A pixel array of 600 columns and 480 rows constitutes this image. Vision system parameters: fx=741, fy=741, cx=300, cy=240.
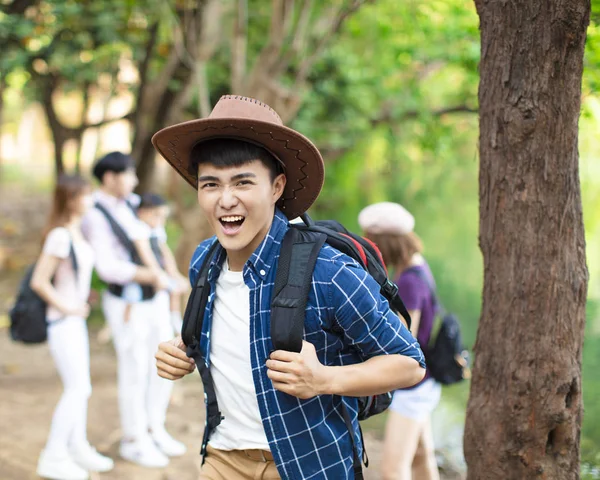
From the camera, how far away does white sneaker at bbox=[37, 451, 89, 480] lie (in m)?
4.67

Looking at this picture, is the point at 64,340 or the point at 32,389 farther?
the point at 32,389

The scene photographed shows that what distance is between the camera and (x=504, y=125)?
9.12 ft

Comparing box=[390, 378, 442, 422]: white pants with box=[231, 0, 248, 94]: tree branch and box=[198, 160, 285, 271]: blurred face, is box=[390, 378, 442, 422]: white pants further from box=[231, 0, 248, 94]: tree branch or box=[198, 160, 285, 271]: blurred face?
box=[231, 0, 248, 94]: tree branch

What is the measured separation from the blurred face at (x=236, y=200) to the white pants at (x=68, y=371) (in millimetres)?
2636

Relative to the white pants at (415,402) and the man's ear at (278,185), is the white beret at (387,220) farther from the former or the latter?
the man's ear at (278,185)

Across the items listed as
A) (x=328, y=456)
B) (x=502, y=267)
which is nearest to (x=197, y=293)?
(x=328, y=456)

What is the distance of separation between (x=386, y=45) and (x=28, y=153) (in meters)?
35.2

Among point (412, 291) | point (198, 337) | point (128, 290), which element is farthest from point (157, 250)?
point (198, 337)

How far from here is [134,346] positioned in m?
5.17

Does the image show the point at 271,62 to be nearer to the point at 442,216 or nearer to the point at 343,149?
the point at 343,149

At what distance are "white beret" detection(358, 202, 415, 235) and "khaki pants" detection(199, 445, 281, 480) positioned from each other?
6.26 feet

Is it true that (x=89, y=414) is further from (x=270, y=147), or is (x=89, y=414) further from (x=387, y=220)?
(x=270, y=147)

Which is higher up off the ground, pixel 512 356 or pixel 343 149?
pixel 343 149

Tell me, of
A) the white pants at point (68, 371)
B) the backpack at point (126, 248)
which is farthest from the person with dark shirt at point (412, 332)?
the white pants at point (68, 371)
